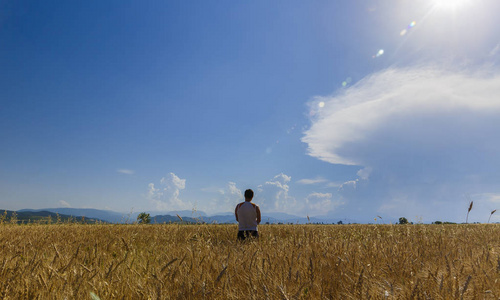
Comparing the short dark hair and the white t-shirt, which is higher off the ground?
the short dark hair

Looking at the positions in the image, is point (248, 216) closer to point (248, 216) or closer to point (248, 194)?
point (248, 216)

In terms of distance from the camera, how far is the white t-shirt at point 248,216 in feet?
30.0

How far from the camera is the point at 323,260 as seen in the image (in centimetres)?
363

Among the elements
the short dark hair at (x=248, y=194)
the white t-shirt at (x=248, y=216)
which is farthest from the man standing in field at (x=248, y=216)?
the short dark hair at (x=248, y=194)

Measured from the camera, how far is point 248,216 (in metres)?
9.16

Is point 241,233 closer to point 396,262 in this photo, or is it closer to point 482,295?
point 396,262

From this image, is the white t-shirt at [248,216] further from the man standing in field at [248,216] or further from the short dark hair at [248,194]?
the short dark hair at [248,194]

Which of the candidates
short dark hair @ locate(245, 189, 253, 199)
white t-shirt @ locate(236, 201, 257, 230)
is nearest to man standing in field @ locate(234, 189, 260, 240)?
white t-shirt @ locate(236, 201, 257, 230)

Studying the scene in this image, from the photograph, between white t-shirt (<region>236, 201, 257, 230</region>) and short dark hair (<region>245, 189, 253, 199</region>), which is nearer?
white t-shirt (<region>236, 201, 257, 230</region>)

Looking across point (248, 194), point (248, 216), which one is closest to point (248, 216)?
point (248, 216)

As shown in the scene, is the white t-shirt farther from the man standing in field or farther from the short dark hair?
the short dark hair

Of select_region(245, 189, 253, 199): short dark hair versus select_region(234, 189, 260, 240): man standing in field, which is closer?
select_region(234, 189, 260, 240): man standing in field

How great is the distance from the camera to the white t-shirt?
9156mm

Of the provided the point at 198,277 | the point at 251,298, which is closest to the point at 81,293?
the point at 198,277
